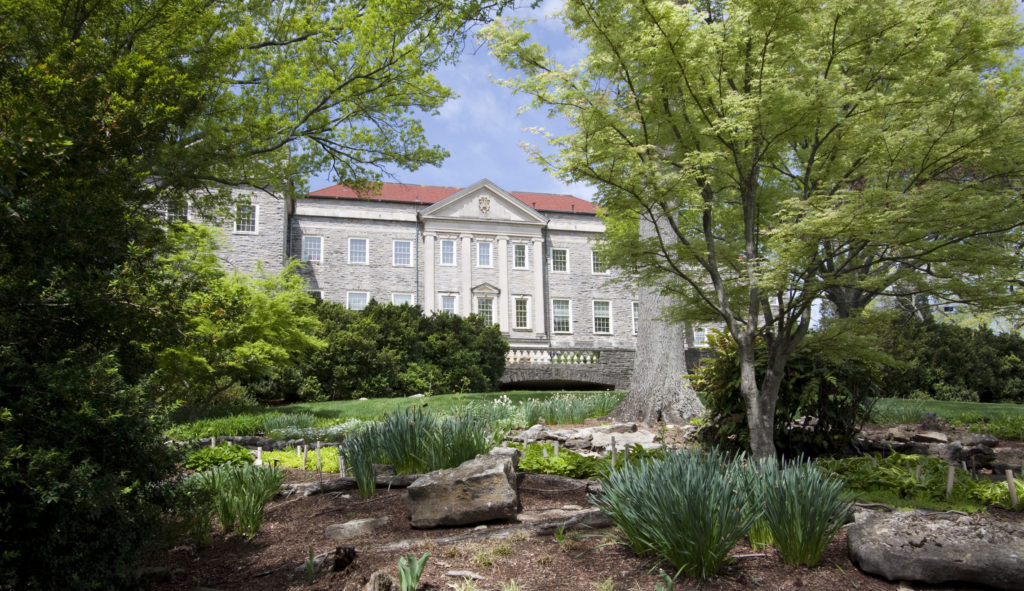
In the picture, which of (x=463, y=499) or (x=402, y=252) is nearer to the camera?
(x=463, y=499)

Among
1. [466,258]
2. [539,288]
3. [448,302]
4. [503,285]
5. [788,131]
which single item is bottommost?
[788,131]

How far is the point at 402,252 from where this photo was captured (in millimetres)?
34250

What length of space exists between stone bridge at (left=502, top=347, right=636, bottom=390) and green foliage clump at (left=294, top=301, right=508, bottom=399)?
201 cm

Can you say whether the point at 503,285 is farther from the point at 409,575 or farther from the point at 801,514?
the point at 409,575

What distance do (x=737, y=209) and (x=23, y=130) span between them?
696cm

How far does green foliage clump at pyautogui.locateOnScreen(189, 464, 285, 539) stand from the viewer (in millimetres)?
4691

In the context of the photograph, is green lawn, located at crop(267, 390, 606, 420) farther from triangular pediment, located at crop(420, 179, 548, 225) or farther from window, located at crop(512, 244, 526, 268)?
triangular pediment, located at crop(420, 179, 548, 225)

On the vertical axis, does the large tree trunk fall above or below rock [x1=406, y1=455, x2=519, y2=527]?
above

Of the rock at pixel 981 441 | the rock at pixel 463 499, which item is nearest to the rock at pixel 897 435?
the rock at pixel 981 441

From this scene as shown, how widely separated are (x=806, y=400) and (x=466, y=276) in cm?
2845

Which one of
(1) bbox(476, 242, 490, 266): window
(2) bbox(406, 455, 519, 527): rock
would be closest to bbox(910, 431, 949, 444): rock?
(2) bbox(406, 455, 519, 527): rock

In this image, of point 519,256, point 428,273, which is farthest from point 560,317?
point 428,273

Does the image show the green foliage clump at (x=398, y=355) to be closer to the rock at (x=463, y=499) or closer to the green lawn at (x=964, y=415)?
the green lawn at (x=964, y=415)

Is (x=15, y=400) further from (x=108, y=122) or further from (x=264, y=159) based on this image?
(x=264, y=159)
